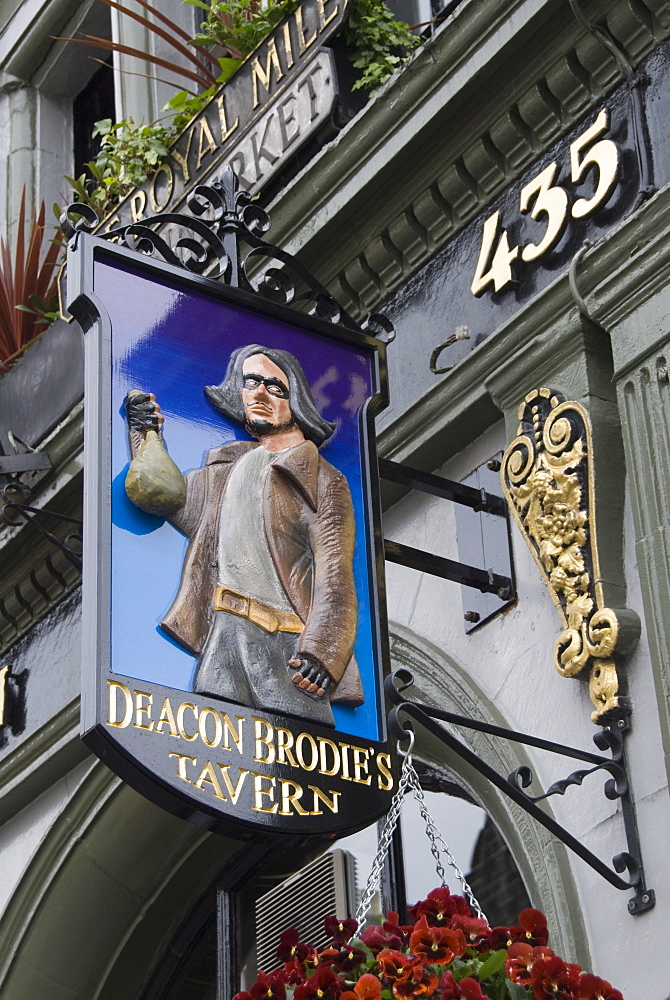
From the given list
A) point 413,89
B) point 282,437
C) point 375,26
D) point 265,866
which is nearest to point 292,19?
point 375,26

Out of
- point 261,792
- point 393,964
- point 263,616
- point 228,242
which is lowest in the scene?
point 393,964

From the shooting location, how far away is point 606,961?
22.4 ft

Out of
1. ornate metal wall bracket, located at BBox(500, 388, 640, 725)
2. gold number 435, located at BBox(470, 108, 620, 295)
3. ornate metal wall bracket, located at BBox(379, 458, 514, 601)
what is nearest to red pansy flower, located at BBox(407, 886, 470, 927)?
ornate metal wall bracket, located at BBox(500, 388, 640, 725)

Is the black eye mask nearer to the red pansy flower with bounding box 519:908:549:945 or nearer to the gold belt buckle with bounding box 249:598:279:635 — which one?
the gold belt buckle with bounding box 249:598:279:635

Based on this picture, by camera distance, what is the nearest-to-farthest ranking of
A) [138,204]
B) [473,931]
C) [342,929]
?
[473,931]
[342,929]
[138,204]

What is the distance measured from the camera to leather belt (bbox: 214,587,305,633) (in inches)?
265

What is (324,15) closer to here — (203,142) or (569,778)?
(203,142)

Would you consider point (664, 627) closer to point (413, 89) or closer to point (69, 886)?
point (413, 89)

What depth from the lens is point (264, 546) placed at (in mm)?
6984

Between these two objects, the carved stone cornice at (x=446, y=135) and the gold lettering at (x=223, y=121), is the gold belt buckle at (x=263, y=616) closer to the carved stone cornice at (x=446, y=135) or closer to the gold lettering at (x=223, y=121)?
the carved stone cornice at (x=446, y=135)

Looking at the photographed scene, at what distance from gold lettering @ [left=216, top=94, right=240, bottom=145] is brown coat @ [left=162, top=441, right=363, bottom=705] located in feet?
12.3

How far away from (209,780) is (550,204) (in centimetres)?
336

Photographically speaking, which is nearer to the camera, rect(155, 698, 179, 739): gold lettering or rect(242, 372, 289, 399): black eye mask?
rect(155, 698, 179, 739): gold lettering

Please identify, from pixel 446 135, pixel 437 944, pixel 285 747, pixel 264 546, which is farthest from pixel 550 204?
pixel 437 944
